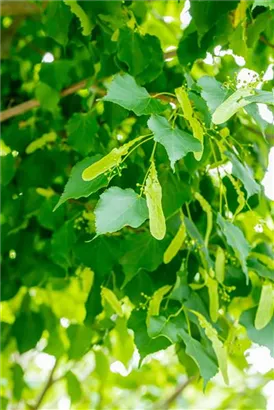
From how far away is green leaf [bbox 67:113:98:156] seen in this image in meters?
1.10

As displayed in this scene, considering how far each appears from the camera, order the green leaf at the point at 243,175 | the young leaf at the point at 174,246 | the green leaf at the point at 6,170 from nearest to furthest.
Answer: the green leaf at the point at 243,175
the young leaf at the point at 174,246
the green leaf at the point at 6,170

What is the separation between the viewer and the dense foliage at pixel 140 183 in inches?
30.7

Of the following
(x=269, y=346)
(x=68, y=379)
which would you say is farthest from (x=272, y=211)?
(x=68, y=379)

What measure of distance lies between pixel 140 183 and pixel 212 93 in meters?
0.30

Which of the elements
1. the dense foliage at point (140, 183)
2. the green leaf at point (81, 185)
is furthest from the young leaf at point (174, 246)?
the green leaf at point (81, 185)

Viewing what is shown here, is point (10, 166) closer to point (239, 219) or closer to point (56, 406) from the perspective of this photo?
point (239, 219)

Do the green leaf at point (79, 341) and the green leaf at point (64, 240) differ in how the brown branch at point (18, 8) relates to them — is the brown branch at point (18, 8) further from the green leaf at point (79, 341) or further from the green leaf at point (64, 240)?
the green leaf at point (79, 341)

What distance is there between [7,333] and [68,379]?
0.18 metres

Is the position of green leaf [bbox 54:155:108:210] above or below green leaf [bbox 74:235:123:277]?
above

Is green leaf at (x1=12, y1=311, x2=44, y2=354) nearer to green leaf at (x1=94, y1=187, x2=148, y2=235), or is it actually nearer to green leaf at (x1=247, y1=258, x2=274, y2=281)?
green leaf at (x1=247, y1=258, x2=274, y2=281)

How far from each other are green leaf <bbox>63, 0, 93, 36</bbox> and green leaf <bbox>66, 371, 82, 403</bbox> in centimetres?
79

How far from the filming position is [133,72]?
3.50 ft

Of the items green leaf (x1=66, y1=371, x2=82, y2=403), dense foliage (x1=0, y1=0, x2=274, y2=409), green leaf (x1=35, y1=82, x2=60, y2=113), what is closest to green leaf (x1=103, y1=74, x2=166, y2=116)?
dense foliage (x1=0, y1=0, x2=274, y2=409)

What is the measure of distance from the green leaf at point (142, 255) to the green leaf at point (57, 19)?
13.7 inches
